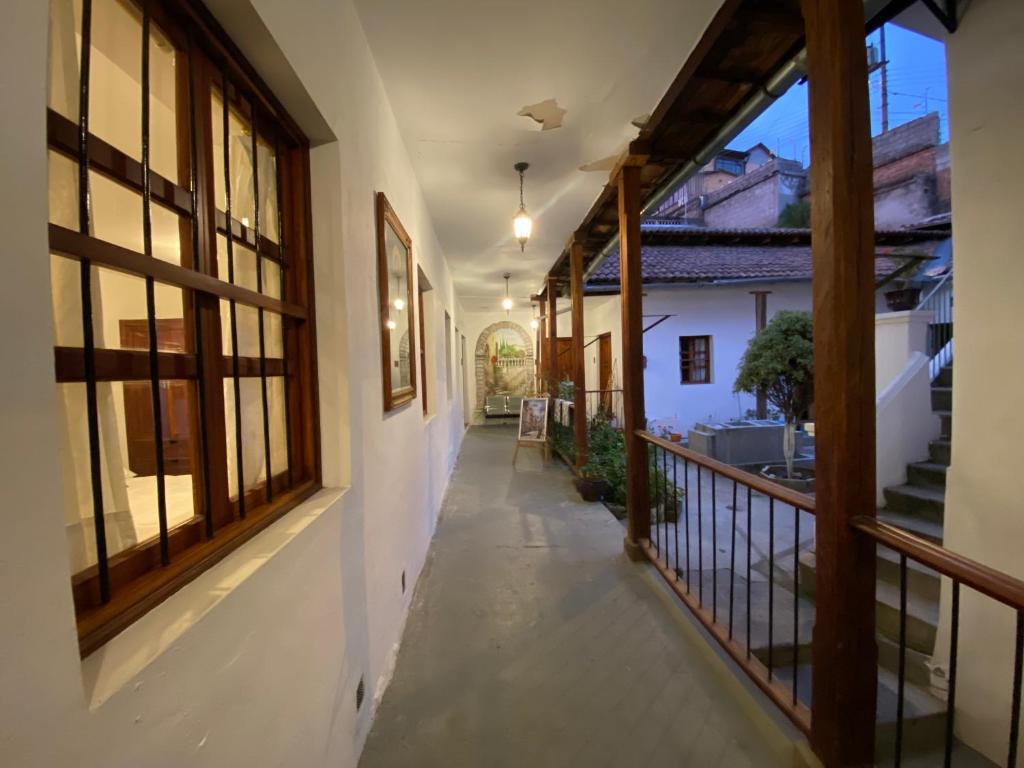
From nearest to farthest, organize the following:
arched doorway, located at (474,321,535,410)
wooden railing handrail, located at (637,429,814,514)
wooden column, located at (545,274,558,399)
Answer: wooden railing handrail, located at (637,429,814,514)
wooden column, located at (545,274,558,399)
arched doorway, located at (474,321,535,410)

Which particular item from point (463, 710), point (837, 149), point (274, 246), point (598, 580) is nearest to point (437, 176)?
point (274, 246)

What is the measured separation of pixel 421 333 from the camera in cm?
337

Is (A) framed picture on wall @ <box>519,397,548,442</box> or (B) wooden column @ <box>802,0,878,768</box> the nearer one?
(B) wooden column @ <box>802,0,878,768</box>

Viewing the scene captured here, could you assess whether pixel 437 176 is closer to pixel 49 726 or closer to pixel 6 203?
pixel 6 203

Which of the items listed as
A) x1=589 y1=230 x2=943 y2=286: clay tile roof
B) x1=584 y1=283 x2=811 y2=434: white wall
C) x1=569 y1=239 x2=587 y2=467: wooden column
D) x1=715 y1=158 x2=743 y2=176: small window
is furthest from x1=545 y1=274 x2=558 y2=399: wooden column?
x1=715 y1=158 x2=743 y2=176: small window

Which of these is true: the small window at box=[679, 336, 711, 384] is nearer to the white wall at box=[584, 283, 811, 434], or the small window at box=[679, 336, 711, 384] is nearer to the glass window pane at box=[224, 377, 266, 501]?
the white wall at box=[584, 283, 811, 434]

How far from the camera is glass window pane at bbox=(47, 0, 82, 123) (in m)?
0.67

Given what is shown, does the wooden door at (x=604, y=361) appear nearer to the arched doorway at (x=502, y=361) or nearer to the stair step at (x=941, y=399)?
the arched doorway at (x=502, y=361)

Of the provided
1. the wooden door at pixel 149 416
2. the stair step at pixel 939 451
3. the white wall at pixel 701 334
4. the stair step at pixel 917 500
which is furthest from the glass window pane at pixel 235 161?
the white wall at pixel 701 334

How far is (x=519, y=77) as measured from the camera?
2080 millimetres

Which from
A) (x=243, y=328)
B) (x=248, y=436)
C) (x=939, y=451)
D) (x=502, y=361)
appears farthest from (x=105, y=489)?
(x=502, y=361)

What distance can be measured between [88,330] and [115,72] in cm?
89

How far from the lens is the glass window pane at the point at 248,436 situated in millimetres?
1114

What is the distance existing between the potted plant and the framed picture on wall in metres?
5.44
